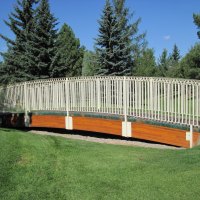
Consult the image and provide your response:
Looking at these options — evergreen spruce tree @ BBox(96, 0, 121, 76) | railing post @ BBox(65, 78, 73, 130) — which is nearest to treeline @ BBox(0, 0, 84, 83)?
evergreen spruce tree @ BBox(96, 0, 121, 76)

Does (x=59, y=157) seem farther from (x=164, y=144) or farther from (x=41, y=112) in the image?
(x=41, y=112)

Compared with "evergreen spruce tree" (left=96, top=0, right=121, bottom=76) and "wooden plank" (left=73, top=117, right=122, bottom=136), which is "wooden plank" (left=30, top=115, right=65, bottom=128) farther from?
"evergreen spruce tree" (left=96, top=0, right=121, bottom=76)

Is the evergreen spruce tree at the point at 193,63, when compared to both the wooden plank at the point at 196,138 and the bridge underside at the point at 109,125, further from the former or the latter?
the wooden plank at the point at 196,138

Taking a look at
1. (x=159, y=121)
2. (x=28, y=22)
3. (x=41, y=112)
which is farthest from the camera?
(x=28, y=22)

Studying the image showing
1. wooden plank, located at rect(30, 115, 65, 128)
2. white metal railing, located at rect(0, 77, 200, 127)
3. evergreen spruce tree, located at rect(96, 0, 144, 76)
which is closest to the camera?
white metal railing, located at rect(0, 77, 200, 127)

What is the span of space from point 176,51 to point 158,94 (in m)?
69.7

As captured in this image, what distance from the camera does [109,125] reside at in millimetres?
9852

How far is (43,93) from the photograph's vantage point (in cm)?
1227

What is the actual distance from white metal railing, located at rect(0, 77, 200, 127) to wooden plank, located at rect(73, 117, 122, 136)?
0.34 metres

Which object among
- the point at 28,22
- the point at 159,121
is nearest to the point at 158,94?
the point at 159,121

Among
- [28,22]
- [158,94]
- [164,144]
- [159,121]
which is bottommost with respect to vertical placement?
[164,144]

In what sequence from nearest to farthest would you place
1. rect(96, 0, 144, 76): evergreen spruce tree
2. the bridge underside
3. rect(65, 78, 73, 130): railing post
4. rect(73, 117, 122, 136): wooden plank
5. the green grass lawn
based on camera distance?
1. the green grass lawn
2. the bridge underside
3. rect(73, 117, 122, 136): wooden plank
4. rect(65, 78, 73, 130): railing post
5. rect(96, 0, 144, 76): evergreen spruce tree

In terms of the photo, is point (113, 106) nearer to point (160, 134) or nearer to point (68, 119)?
point (68, 119)

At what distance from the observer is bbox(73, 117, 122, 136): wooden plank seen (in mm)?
9625
